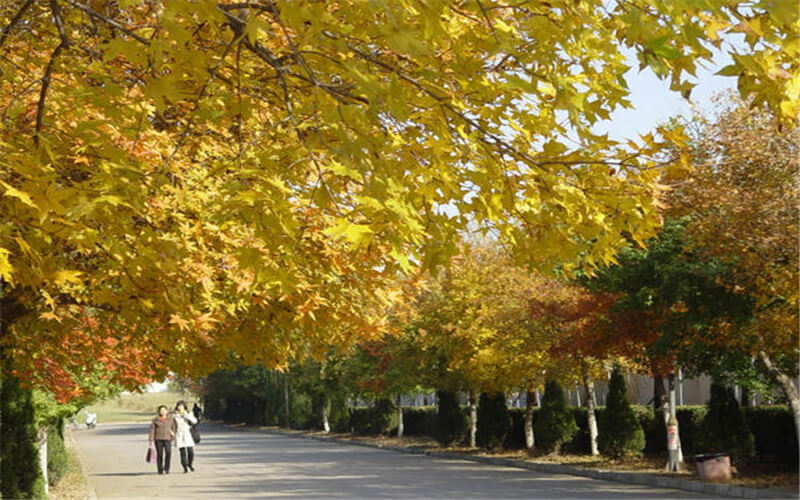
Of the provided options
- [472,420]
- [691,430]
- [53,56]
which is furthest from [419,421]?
[53,56]

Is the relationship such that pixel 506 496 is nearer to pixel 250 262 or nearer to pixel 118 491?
pixel 118 491

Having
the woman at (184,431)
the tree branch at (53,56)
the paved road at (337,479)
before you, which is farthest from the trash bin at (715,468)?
the tree branch at (53,56)

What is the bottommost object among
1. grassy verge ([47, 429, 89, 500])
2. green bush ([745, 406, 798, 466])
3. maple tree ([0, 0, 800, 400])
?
grassy verge ([47, 429, 89, 500])

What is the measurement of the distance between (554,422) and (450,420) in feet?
29.6

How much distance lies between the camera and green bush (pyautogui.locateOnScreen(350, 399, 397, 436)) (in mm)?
50500

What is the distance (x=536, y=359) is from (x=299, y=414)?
36865mm

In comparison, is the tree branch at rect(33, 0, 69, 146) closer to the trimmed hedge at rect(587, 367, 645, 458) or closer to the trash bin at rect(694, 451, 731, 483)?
the trash bin at rect(694, 451, 731, 483)

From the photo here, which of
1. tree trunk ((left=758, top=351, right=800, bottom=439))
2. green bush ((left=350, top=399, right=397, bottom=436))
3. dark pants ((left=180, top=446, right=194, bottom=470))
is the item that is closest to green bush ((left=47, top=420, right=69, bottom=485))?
dark pants ((left=180, top=446, right=194, bottom=470))

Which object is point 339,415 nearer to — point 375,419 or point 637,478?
point 375,419

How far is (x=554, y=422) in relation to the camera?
103ft

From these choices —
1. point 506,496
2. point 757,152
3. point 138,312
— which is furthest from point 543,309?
point 138,312

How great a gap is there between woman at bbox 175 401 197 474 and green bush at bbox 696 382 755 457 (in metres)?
12.7

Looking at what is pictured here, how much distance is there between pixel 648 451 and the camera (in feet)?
94.4

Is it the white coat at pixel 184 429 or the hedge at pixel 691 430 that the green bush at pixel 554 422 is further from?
the white coat at pixel 184 429
